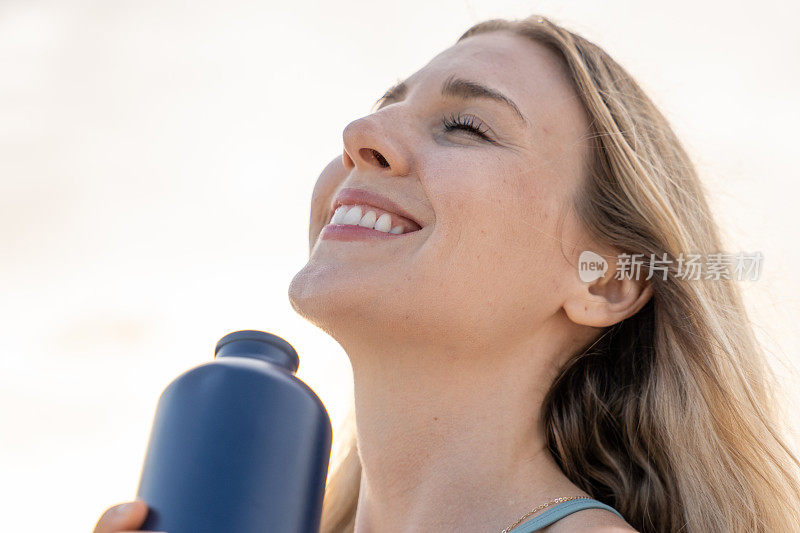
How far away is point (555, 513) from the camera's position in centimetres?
164

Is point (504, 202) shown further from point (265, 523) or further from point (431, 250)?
point (265, 523)

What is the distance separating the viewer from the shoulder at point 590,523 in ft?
4.99

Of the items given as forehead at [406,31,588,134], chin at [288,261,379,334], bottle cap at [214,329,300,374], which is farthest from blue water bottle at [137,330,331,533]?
forehead at [406,31,588,134]

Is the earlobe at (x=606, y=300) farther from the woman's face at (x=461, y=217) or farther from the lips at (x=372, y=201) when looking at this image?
the lips at (x=372, y=201)

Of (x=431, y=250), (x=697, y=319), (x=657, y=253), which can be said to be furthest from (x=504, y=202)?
(x=697, y=319)

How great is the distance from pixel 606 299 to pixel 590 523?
60cm

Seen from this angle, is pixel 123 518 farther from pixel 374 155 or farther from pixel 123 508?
pixel 374 155

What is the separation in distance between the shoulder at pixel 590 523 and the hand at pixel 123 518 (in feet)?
2.61

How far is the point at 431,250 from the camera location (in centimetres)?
167

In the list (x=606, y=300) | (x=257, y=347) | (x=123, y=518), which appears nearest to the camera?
(x=123, y=518)

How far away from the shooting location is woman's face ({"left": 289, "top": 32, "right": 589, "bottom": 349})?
5.50ft

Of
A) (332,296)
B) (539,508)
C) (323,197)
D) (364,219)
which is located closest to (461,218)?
(364,219)

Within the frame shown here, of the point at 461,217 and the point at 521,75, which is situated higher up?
the point at 521,75

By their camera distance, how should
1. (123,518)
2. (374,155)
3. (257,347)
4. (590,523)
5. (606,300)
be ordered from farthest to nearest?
1. (606,300)
2. (374,155)
3. (590,523)
4. (257,347)
5. (123,518)
